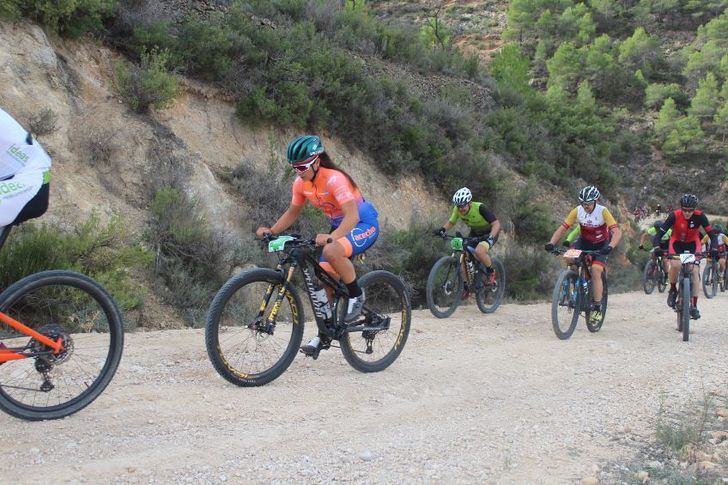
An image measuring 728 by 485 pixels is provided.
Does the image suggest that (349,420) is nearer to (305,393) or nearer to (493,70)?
(305,393)

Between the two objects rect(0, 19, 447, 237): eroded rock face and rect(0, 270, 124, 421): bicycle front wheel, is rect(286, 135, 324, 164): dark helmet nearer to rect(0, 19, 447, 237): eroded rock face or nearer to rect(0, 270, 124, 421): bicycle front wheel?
rect(0, 270, 124, 421): bicycle front wheel

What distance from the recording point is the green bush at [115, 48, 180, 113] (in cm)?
1246

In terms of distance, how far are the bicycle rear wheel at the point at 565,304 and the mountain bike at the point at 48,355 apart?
6209 millimetres

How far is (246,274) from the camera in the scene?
505 centimetres

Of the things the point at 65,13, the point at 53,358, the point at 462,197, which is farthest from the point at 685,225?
the point at 65,13

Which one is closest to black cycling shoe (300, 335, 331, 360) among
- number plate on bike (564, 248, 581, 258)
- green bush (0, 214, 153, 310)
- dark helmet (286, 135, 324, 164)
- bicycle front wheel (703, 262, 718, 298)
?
dark helmet (286, 135, 324, 164)

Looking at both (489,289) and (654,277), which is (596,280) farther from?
(654,277)

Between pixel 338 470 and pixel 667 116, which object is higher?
pixel 667 116

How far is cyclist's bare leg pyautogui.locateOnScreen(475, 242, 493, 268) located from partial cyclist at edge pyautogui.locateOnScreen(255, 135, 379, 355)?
509 cm

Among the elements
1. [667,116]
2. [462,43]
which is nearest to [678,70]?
[667,116]

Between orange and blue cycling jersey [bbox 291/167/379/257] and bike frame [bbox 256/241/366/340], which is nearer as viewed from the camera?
bike frame [bbox 256/241/366/340]

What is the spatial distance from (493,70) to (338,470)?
1364 inches

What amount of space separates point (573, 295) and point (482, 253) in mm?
1916

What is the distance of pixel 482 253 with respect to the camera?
10.8 m
